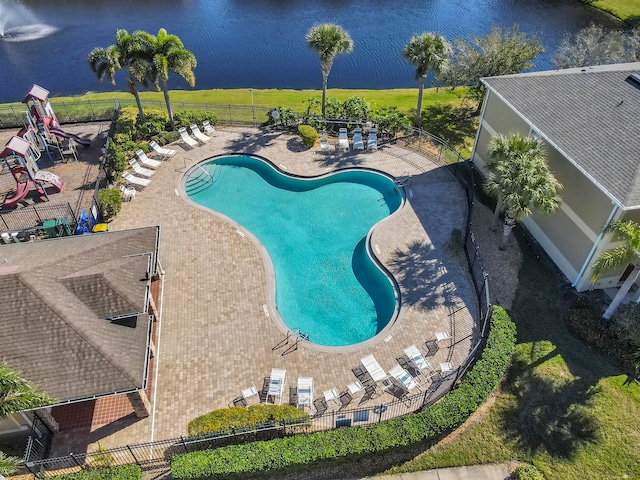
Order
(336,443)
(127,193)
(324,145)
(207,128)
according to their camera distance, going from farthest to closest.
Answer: (207,128) → (324,145) → (127,193) → (336,443)

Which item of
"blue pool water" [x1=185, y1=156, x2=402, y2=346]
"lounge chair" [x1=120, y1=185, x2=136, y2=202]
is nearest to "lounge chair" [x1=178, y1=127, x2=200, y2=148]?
"blue pool water" [x1=185, y1=156, x2=402, y2=346]

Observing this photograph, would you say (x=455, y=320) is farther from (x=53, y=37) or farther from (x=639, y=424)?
(x=53, y=37)

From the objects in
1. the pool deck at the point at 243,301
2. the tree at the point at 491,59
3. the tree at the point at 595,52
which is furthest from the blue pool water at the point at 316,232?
the tree at the point at 595,52

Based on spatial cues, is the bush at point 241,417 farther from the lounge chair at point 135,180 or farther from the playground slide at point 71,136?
the playground slide at point 71,136

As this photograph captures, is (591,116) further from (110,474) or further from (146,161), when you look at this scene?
(110,474)

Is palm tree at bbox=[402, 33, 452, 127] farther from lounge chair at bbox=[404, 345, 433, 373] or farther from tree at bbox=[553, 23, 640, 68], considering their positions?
lounge chair at bbox=[404, 345, 433, 373]

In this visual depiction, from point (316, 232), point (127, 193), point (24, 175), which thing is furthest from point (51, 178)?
point (316, 232)
